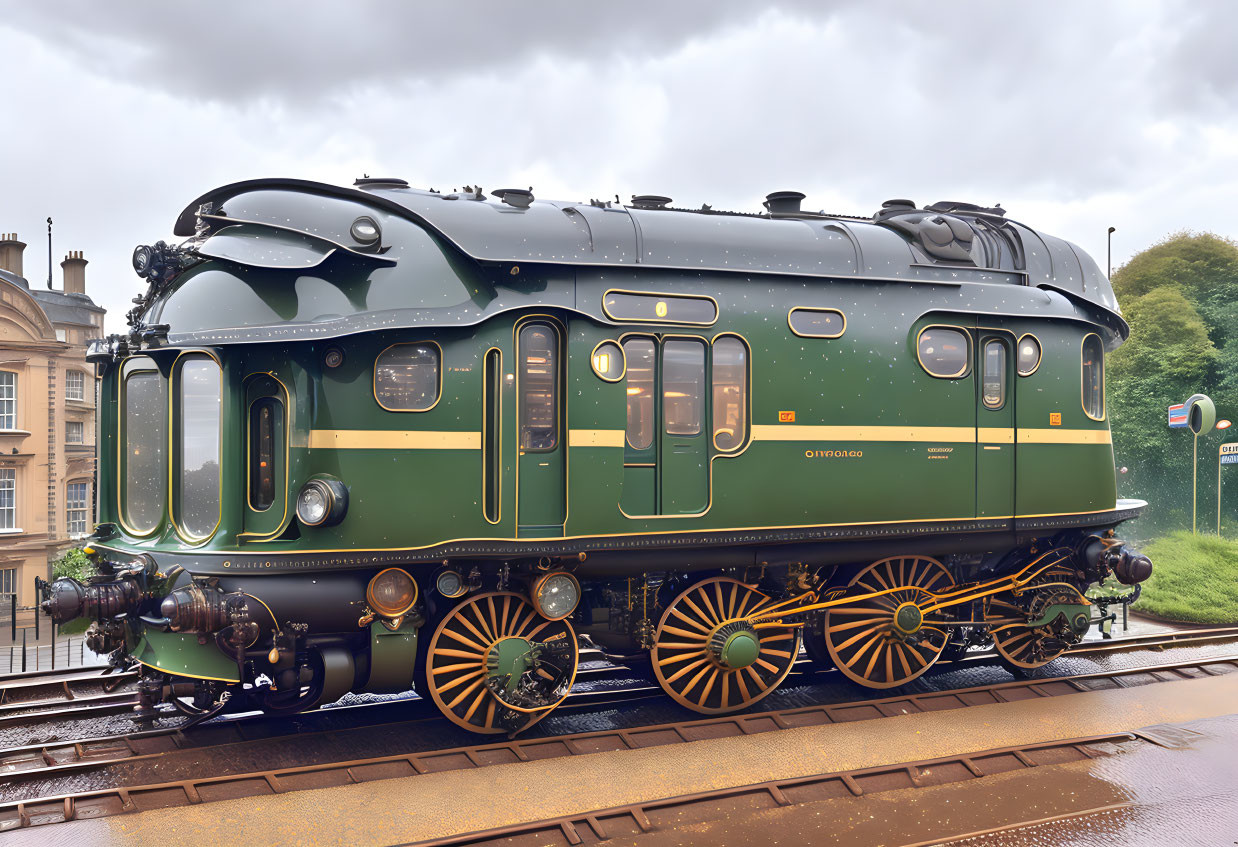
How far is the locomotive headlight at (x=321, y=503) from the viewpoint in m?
7.52

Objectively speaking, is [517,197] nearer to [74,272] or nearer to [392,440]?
[392,440]

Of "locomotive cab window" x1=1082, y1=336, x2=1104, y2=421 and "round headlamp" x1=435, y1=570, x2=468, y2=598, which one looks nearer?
"round headlamp" x1=435, y1=570, x2=468, y2=598

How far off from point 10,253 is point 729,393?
30326 millimetres

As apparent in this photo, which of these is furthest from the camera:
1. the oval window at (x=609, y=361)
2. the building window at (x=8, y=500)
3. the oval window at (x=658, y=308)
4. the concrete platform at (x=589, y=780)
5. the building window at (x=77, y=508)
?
the building window at (x=77, y=508)

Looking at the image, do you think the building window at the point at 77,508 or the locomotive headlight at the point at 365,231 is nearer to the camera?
the locomotive headlight at the point at 365,231

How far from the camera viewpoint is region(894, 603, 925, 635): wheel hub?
9867 millimetres

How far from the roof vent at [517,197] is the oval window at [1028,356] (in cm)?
581

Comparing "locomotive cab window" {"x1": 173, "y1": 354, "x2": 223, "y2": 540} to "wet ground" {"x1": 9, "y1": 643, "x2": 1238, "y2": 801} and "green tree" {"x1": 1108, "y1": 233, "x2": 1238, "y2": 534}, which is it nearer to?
"wet ground" {"x1": 9, "y1": 643, "x2": 1238, "y2": 801}

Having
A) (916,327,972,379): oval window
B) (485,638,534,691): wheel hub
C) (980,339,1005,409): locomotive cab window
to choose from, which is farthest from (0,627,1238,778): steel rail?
(916,327,972,379): oval window

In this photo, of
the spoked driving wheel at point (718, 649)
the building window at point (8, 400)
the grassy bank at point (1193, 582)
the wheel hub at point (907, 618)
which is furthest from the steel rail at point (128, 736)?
the building window at point (8, 400)

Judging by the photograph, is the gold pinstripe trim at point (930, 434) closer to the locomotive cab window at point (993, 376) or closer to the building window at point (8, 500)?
the locomotive cab window at point (993, 376)

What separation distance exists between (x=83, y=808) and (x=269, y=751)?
157cm

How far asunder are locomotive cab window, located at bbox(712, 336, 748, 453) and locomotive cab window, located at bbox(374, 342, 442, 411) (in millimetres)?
2749

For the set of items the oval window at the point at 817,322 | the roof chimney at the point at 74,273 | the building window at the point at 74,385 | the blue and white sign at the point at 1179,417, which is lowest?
the blue and white sign at the point at 1179,417
